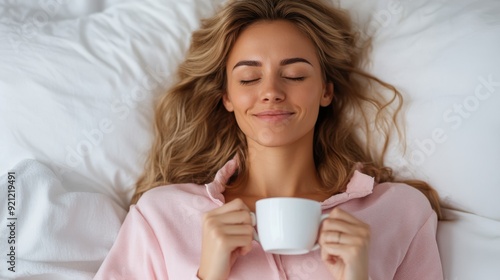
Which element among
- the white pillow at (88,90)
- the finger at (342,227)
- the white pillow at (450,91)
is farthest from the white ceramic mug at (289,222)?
the white pillow at (88,90)

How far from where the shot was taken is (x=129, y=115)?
2143 millimetres

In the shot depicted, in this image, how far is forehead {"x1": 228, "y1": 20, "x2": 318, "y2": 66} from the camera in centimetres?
193

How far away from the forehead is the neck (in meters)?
0.27

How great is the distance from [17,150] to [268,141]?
0.76 m

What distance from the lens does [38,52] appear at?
2158 mm

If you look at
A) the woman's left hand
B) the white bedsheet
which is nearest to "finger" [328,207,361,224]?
the woman's left hand

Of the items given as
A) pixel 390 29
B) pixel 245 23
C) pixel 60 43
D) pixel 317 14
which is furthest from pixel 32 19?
pixel 390 29

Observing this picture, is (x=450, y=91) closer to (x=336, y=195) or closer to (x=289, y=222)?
(x=336, y=195)

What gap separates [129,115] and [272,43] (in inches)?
20.3

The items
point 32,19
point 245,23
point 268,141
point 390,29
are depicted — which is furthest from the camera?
point 32,19

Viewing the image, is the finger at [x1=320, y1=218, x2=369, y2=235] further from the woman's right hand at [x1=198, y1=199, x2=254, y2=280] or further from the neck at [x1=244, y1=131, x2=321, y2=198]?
the neck at [x1=244, y1=131, x2=321, y2=198]

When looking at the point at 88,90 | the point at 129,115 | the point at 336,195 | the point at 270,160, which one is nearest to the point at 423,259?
the point at 336,195

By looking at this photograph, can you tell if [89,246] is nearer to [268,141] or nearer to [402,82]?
[268,141]

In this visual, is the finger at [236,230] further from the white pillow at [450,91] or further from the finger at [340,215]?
the white pillow at [450,91]
